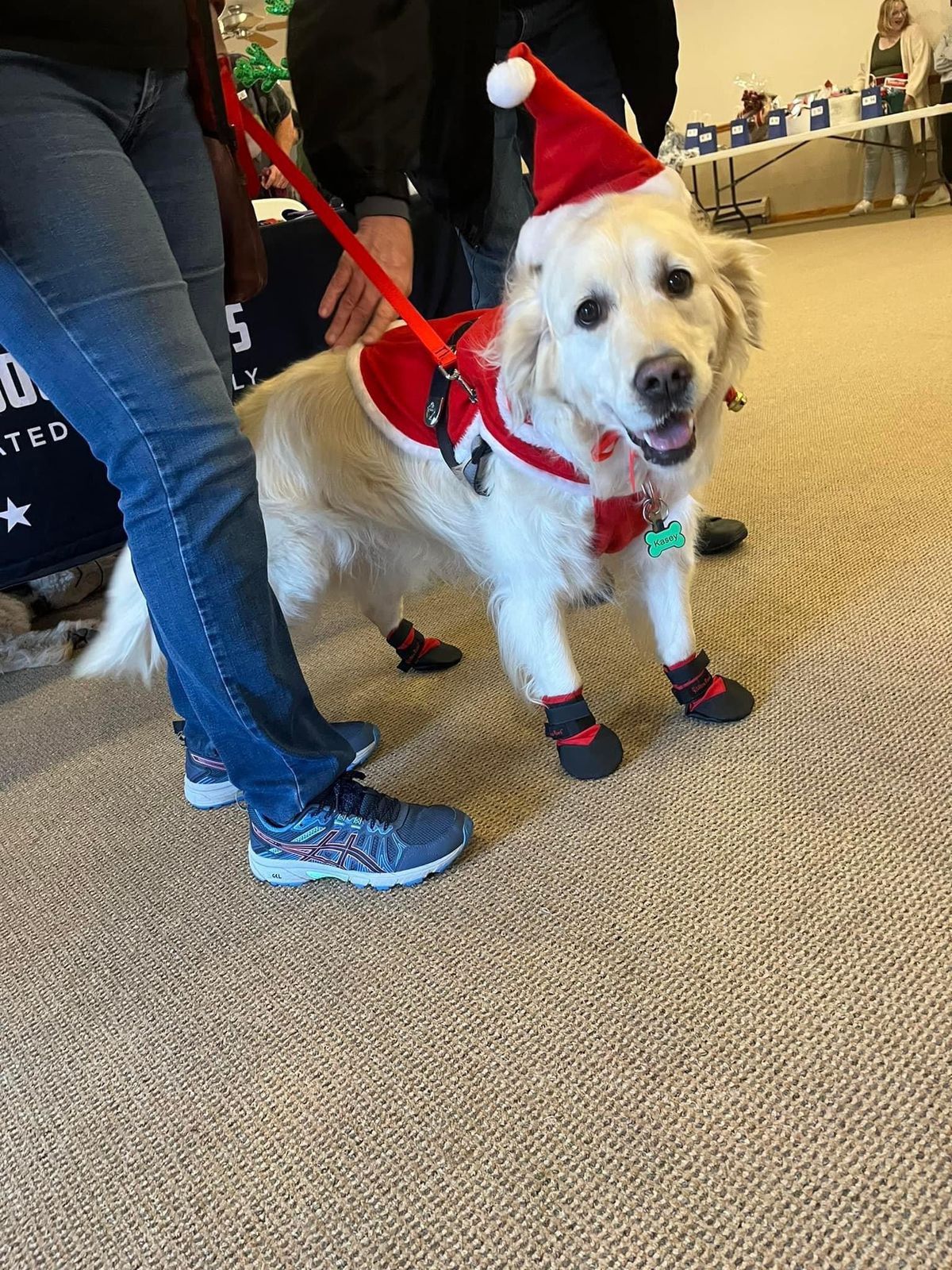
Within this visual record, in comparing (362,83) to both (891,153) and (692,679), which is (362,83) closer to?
(692,679)

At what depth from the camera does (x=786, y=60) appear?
854cm

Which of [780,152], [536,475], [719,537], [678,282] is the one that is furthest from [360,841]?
[780,152]

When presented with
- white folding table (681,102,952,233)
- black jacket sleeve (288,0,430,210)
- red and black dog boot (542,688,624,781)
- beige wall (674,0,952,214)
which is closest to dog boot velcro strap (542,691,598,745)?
red and black dog boot (542,688,624,781)

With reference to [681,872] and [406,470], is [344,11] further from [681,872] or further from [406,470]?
[681,872]

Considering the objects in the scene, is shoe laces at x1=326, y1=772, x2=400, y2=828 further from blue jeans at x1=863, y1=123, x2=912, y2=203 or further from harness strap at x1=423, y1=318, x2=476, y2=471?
blue jeans at x1=863, y1=123, x2=912, y2=203

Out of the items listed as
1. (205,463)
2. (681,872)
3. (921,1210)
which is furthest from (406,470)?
(921,1210)

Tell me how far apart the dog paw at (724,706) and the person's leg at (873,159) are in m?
7.65

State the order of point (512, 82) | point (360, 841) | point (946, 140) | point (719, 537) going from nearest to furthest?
point (512, 82), point (360, 841), point (719, 537), point (946, 140)

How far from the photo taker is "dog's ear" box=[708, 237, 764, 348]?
3.87 ft

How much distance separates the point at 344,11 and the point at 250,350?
0.96 m

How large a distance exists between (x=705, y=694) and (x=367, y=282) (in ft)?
2.84

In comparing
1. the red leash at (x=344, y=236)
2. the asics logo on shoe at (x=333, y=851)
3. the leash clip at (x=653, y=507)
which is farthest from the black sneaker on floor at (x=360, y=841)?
the red leash at (x=344, y=236)

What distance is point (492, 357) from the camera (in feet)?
4.19

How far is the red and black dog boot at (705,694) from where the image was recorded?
1385 mm
